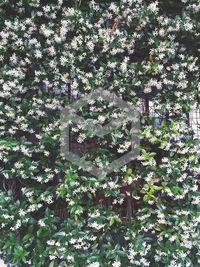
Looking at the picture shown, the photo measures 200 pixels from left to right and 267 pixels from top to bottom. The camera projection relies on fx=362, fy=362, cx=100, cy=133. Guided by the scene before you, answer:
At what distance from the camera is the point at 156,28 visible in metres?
3.01

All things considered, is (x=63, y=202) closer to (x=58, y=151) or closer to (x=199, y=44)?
(x=58, y=151)

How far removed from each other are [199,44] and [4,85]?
5.57 feet

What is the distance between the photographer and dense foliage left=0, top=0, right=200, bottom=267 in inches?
112

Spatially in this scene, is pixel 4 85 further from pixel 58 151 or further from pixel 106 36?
pixel 106 36

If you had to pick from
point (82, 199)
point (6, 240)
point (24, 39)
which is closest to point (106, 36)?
point (24, 39)

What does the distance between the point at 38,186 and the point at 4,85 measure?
858mm

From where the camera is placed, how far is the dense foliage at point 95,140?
2.84 meters

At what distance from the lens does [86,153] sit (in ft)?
9.65

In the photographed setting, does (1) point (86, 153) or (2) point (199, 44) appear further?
(2) point (199, 44)

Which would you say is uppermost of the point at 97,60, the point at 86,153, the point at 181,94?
the point at 97,60

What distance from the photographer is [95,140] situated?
2.97 metres

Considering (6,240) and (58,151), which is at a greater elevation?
(58,151)

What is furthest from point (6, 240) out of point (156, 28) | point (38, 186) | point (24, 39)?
point (156, 28)

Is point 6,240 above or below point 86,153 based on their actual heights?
below
